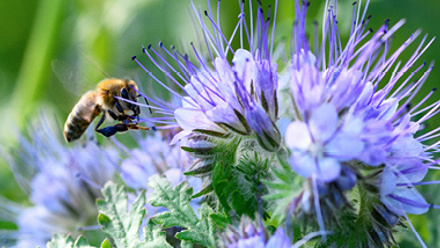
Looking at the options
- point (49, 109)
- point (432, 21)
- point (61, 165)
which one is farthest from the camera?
point (49, 109)

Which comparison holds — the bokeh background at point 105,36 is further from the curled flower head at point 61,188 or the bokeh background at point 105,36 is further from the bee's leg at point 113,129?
the bee's leg at point 113,129

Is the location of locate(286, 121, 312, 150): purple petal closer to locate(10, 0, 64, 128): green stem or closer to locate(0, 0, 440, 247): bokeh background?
locate(0, 0, 440, 247): bokeh background

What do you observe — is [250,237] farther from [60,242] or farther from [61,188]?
[61,188]

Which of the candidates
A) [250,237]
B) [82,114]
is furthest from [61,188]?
[250,237]

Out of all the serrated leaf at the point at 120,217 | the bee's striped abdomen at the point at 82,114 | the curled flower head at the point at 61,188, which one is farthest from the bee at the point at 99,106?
the serrated leaf at the point at 120,217

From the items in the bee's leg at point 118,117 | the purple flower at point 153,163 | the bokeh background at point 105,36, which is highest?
the bokeh background at point 105,36

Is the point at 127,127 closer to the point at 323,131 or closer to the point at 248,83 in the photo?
the point at 248,83

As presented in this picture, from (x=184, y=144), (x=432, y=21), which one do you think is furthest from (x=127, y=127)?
(x=432, y=21)
